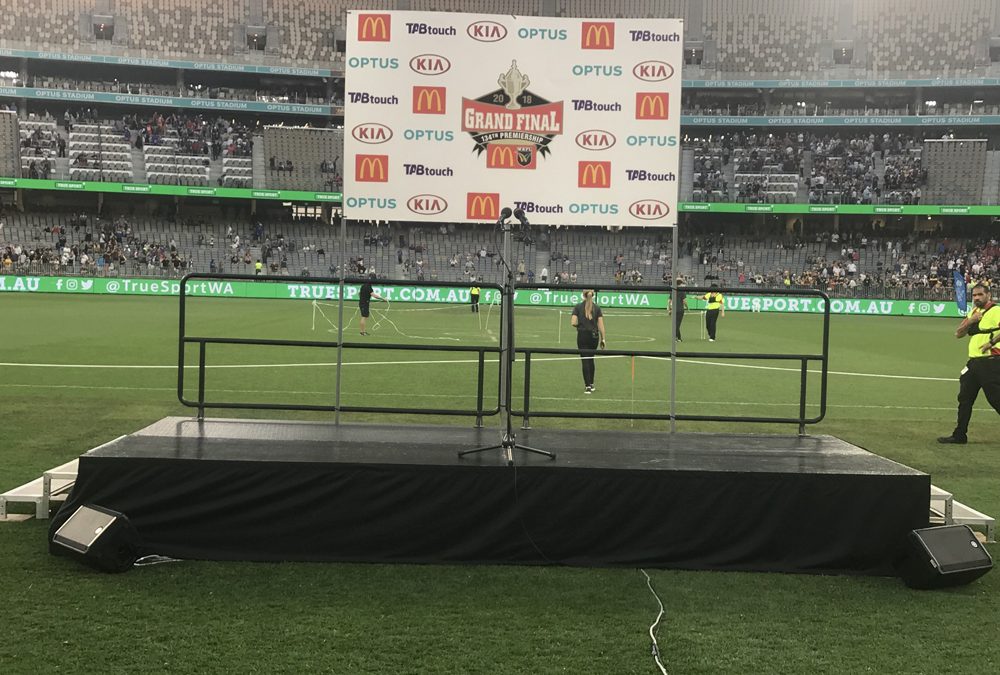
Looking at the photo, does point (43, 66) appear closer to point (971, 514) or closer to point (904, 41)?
point (904, 41)

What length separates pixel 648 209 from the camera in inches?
294

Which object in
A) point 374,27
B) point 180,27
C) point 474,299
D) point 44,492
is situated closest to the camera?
point 44,492

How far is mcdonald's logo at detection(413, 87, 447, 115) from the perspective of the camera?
7.46m

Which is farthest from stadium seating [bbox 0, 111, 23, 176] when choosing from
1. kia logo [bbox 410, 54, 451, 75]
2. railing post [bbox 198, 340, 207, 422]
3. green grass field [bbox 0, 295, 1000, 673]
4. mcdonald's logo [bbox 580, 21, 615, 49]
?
mcdonald's logo [bbox 580, 21, 615, 49]

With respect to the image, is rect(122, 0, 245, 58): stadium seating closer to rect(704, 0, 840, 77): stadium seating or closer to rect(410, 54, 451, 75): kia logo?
rect(704, 0, 840, 77): stadium seating

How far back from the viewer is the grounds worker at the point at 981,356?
447 inches

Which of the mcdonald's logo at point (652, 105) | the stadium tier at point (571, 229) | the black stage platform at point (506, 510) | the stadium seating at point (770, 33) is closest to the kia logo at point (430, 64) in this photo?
the mcdonald's logo at point (652, 105)

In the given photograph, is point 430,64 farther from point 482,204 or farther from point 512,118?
point 482,204

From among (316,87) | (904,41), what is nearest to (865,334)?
(904,41)

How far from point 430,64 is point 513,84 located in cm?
70

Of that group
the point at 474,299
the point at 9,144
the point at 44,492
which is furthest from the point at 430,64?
the point at 9,144

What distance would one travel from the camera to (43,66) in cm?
5872

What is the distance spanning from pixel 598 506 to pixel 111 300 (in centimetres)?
3716

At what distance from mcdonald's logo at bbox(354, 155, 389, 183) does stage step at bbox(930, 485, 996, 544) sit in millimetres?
4937
